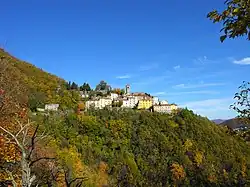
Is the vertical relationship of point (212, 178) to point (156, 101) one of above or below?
below

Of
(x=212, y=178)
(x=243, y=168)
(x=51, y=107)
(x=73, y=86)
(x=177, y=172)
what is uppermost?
(x=73, y=86)

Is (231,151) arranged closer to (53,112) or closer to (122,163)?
(122,163)

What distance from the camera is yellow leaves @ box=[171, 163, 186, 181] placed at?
6241 cm

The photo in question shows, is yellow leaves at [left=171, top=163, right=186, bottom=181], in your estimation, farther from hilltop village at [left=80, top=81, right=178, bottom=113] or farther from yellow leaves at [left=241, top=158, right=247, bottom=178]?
hilltop village at [left=80, top=81, right=178, bottom=113]

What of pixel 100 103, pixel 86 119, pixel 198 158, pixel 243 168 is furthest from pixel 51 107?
pixel 243 168

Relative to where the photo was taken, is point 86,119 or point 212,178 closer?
point 86,119

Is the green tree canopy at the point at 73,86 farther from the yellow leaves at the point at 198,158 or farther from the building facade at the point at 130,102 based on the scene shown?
the yellow leaves at the point at 198,158

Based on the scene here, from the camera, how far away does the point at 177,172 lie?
207 feet

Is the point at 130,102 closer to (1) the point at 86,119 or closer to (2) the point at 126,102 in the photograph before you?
(2) the point at 126,102

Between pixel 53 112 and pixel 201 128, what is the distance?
34720 mm

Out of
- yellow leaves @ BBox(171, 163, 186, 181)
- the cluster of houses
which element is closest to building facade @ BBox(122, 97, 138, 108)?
the cluster of houses

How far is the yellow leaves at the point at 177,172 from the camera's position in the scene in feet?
205

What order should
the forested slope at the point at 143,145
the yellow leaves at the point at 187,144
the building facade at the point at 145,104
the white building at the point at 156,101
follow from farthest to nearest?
1. the white building at the point at 156,101
2. the building facade at the point at 145,104
3. the yellow leaves at the point at 187,144
4. the forested slope at the point at 143,145

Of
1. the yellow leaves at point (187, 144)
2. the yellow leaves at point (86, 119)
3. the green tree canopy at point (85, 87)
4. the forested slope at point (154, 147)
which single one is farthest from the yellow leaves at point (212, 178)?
the green tree canopy at point (85, 87)
